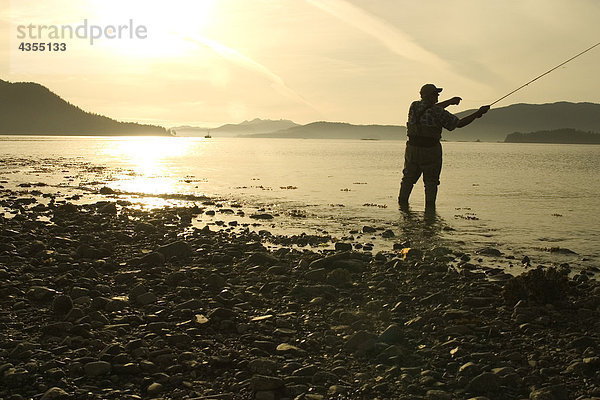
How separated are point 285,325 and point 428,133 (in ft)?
40.3

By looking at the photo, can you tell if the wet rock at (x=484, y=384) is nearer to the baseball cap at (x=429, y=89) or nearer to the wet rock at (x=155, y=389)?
the wet rock at (x=155, y=389)

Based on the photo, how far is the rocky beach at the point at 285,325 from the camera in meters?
5.36

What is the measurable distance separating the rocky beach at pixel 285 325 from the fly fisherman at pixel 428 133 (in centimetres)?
676

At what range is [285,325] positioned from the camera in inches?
278

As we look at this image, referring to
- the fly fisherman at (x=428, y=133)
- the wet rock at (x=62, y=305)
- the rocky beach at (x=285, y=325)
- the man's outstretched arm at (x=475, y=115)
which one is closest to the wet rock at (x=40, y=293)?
the rocky beach at (x=285, y=325)

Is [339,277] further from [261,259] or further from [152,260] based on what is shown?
[152,260]

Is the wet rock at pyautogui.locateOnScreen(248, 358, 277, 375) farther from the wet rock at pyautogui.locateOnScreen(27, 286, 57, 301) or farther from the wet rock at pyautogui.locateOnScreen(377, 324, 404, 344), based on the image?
the wet rock at pyautogui.locateOnScreen(27, 286, 57, 301)

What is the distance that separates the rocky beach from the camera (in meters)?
5.36

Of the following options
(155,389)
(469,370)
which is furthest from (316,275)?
(155,389)

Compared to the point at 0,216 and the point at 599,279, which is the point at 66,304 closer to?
the point at 599,279

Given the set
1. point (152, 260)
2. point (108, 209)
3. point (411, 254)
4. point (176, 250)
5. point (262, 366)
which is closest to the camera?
point (262, 366)

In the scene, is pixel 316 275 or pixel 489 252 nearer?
pixel 316 275

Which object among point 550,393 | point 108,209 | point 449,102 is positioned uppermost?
point 449,102

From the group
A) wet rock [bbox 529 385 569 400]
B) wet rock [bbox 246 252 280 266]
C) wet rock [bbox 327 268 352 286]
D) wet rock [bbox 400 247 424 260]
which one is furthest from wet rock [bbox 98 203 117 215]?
wet rock [bbox 529 385 569 400]
